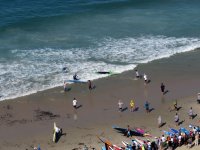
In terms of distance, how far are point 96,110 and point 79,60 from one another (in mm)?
13175

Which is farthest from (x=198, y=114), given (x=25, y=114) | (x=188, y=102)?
(x=25, y=114)

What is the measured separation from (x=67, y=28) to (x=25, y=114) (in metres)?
24.5

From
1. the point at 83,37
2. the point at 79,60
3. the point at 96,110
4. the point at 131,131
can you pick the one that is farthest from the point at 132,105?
the point at 83,37

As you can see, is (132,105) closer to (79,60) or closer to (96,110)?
(96,110)

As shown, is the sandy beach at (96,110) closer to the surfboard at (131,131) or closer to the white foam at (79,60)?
the surfboard at (131,131)

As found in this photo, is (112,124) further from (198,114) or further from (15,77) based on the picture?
(15,77)

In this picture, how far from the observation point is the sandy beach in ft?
137

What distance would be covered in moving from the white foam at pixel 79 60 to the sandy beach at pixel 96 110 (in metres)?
2.27

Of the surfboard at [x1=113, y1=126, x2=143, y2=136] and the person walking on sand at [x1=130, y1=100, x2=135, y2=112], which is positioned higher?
the person walking on sand at [x1=130, y1=100, x2=135, y2=112]

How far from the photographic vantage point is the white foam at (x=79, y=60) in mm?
52469

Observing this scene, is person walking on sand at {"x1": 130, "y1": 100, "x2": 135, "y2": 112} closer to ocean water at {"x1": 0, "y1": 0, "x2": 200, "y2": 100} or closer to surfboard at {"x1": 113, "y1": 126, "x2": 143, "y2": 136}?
surfboard at {"x1": 113, "y1": 126, "x2": 143, "y2": 136}

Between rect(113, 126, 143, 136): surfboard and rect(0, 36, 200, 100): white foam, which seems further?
rect(0, 36, 200, 100): white foam

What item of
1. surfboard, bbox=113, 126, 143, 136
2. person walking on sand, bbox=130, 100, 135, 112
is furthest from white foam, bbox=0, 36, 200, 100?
surfboard, bbox=113, 126, 143, 136

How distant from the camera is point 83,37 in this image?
64.8 m
